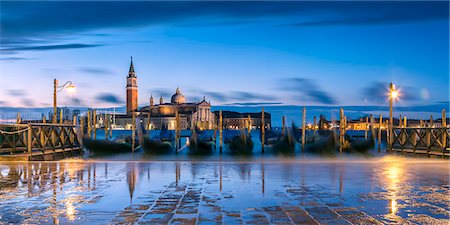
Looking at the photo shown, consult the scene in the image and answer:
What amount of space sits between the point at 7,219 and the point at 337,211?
457cm

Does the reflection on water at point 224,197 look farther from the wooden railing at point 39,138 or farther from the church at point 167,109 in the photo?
the church at point 167,109

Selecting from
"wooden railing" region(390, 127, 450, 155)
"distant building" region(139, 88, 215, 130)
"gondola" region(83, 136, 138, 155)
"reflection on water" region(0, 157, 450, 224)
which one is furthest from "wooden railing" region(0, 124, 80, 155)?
"distant building" region(139, 88, 215, 130)

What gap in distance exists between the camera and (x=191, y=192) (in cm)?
954

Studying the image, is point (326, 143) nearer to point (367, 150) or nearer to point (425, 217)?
point (367, 150)

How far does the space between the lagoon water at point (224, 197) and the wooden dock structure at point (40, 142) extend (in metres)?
6.94

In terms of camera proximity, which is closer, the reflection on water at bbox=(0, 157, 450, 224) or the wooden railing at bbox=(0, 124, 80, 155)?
the reflection on water at bbox=(0, 157, 450, 224)

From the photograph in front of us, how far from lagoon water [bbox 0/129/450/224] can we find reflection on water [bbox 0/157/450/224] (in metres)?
0.01

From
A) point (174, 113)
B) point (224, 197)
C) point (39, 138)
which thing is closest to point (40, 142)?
point (39, 138)

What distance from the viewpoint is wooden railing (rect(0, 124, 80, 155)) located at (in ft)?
68.9

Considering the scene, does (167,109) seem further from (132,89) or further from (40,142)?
(40,142)

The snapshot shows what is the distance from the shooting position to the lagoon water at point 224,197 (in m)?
6.84

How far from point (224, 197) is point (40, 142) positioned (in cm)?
1628

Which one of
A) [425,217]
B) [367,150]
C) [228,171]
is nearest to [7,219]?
[425,217]

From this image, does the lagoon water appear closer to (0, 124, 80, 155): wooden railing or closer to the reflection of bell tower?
(0, 124, 80, 155): wooden railing
